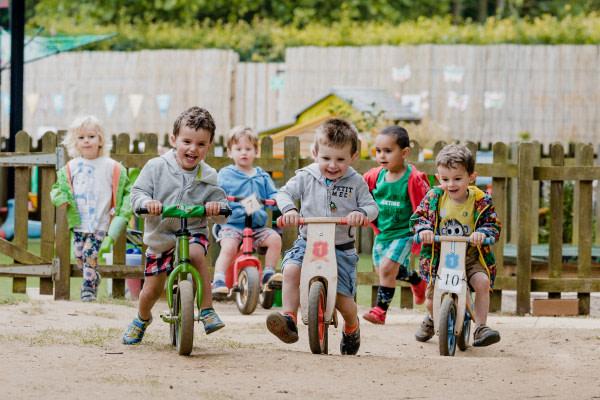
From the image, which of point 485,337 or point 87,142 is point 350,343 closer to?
point 485,337

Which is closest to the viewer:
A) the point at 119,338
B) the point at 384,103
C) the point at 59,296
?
the point at 119,338

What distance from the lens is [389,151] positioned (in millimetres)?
6398

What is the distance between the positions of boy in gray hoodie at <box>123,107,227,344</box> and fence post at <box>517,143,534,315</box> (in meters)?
3.21

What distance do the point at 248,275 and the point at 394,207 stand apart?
1.56 m

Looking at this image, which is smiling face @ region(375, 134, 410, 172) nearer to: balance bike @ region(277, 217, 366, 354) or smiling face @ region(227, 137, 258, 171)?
balance bike @ region(277, 217, 366, 354)

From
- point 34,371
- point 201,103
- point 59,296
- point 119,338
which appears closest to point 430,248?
point 119,338

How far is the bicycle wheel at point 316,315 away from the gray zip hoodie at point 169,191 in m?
0.64

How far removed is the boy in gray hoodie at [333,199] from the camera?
207 inches

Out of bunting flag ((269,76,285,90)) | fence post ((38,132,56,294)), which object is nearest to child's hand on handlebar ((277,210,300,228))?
fence post ((38,132,56,294))

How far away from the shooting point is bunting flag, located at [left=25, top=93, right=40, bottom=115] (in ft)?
73.8

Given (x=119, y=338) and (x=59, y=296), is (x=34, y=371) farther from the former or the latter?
(x=59, y=296)

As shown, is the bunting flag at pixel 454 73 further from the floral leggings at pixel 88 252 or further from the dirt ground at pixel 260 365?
the dirt ground at pixel 260 365

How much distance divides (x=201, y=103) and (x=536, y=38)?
312 inches

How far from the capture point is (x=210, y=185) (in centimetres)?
528
